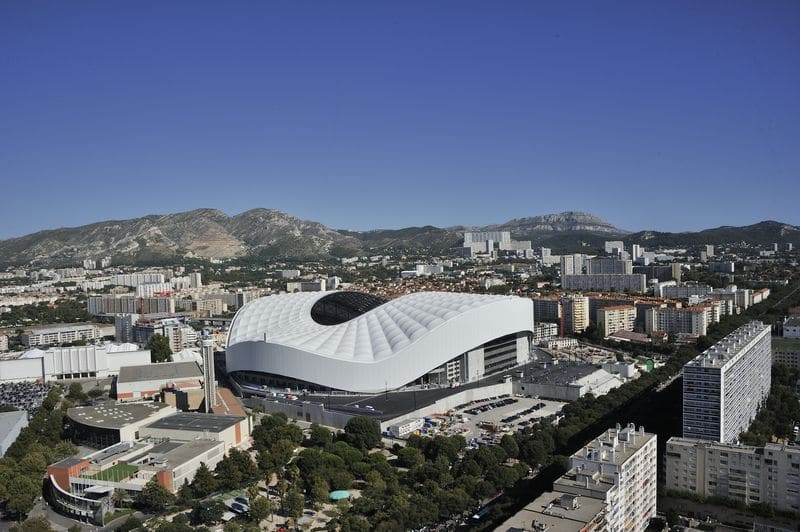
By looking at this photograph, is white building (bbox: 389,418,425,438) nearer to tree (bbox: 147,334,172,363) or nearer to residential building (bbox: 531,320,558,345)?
tree (bbox: 147,334,172,363)

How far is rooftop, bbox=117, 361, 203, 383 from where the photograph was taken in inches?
1135

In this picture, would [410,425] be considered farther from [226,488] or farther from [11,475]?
[11,475]

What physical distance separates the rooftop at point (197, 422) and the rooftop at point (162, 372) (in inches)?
242

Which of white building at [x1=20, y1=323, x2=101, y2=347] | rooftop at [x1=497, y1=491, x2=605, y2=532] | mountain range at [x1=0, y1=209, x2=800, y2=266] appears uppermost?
mountain range at [x1=0, y1=209, x2=800, y2=266]

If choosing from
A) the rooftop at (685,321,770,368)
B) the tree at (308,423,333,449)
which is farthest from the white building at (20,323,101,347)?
the rooftop at (685,321,770,368)

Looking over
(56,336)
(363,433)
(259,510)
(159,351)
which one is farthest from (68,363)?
(259,510)

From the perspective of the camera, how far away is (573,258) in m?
79.6

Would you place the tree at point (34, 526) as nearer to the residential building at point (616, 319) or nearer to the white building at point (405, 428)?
the white building at point (405, 428)

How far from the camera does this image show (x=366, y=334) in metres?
28.4

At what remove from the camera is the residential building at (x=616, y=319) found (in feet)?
142

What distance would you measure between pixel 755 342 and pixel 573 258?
57.8 metres

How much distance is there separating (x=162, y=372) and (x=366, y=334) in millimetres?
9306

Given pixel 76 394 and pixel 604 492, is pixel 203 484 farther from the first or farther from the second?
pixel 76 394

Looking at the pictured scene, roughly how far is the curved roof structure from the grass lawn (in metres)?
9.40
